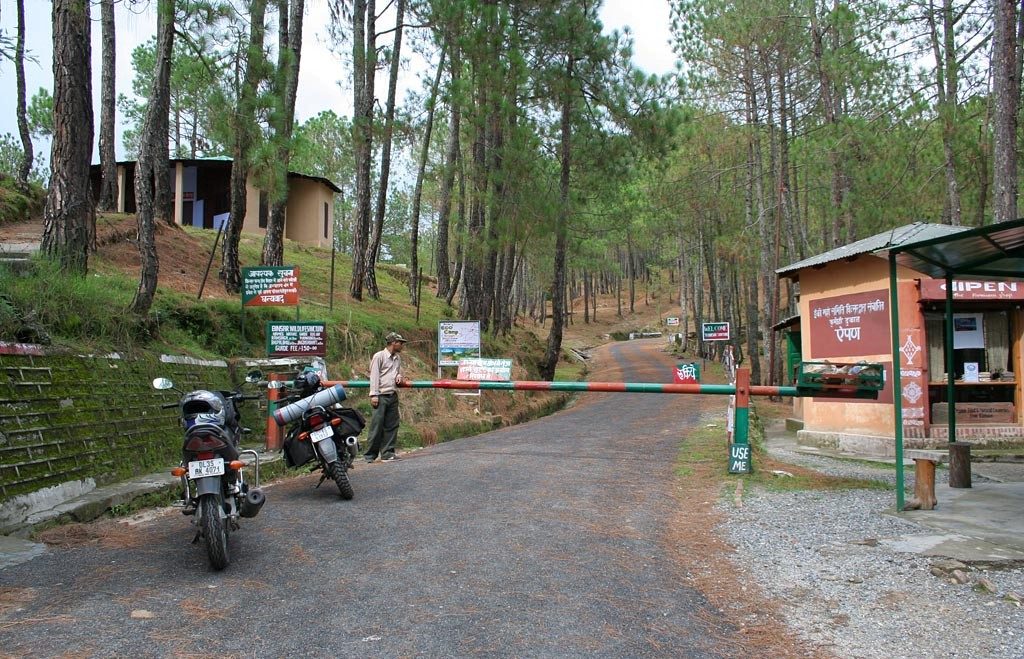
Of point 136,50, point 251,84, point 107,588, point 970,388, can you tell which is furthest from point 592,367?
point 107,588

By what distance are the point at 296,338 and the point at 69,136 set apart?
13.1 ft

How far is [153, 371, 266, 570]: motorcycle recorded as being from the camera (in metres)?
5.43

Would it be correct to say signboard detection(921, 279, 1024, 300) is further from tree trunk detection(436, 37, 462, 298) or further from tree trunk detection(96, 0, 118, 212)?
tree trunk detection(96, 0, 118, 212)

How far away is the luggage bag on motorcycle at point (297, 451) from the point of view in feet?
26.7

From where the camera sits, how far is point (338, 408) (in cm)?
835

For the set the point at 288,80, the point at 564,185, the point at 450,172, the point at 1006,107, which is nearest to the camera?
the point at 1006,107

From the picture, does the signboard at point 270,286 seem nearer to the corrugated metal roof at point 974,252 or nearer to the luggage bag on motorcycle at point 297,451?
the luggage bag on motorcycle at point 297,451

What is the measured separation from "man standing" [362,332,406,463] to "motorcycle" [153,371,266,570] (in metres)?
4.53

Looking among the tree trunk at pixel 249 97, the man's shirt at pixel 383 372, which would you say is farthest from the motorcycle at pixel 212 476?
the tree trunk at pixel 249 97

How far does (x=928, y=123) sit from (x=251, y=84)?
473 inches

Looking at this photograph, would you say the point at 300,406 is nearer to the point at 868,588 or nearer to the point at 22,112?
the point at 868,588

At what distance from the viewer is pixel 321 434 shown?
26.1 ft

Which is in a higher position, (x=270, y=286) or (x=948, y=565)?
(x=270, y=286)

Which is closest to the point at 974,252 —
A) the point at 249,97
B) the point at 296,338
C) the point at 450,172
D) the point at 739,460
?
the point at 739,460
